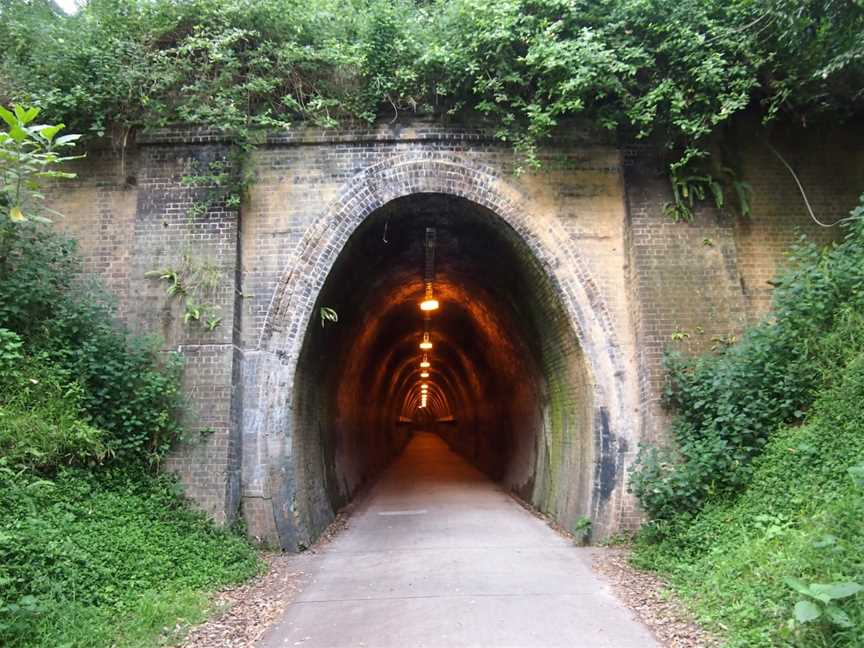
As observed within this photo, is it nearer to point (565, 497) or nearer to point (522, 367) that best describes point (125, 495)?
point (565, 497)

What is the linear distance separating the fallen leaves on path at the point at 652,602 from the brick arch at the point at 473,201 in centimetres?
94

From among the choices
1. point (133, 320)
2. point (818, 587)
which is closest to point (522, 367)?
point (133, 320)

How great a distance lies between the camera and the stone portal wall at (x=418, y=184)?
838cm

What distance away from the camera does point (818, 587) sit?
3.98 m

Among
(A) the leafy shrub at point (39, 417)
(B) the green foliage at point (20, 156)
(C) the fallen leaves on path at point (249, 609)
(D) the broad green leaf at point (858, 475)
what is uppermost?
(B) the green foliage at point (20, 156)

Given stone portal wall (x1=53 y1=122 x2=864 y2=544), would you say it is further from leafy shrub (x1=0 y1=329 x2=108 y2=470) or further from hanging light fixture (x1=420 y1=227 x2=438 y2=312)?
hanging light fixture (x1=420 y1=227 x2=438 y2=312)

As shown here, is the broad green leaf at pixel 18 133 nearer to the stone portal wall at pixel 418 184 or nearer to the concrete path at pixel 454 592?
the stone portal wall at pixel 418 184

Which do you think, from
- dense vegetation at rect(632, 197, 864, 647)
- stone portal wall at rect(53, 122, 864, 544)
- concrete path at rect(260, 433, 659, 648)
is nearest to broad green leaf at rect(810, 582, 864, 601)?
dense vegetation at rect(632, 197, 864, 647)

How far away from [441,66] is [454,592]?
270 inches

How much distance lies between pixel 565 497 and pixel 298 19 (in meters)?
8.52

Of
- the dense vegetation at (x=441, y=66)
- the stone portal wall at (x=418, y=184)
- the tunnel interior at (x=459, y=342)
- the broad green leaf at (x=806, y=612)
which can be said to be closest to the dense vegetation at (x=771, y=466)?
the broad green leaf at (x=806, y=612)

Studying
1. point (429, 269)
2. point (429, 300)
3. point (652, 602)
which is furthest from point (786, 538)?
point (429, 300)

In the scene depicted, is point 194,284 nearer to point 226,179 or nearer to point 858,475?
point 226,179

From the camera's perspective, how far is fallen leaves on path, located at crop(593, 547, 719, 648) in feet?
16.7
